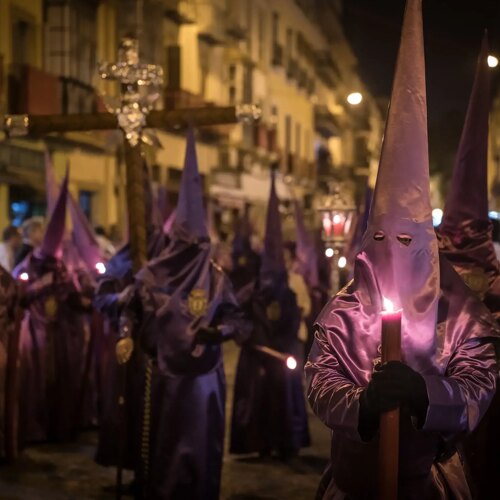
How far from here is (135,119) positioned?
7051mm

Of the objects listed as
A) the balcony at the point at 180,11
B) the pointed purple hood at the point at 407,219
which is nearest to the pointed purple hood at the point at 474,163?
the pointed purple hood at the point at 407,219

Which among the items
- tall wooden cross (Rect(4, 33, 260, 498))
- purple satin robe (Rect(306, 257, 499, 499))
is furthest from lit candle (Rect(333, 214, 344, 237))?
purple satin robe (Rect(306, 257, 499, 499))

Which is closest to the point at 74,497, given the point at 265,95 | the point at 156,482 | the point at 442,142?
the point at 156,482

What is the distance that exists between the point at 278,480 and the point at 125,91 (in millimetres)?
3393

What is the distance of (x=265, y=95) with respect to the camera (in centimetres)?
3703

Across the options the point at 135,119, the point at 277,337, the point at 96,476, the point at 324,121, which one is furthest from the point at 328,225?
the point at 324,121

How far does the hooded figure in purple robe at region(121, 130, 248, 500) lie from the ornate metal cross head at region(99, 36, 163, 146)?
0.79 metres

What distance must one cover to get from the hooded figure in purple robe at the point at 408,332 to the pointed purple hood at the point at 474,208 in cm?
155

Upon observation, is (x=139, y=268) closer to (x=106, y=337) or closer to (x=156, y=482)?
(x=156, y=482)

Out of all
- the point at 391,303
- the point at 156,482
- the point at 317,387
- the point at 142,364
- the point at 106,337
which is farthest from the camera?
the point at 106,337

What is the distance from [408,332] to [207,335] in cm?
320

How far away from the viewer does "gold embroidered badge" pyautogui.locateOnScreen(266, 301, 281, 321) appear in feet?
28.0

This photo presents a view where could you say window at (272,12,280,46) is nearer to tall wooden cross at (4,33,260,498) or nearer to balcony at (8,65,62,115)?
balcony at (8,65,62,115)

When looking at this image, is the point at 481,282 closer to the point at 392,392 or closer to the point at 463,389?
the point at 463,389
